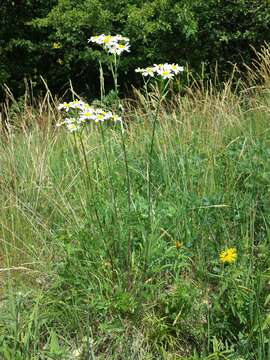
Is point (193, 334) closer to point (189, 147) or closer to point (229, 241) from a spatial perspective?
point (229, 241)

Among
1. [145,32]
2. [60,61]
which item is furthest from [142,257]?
[60,61]

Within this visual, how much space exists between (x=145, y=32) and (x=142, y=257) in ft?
14.8

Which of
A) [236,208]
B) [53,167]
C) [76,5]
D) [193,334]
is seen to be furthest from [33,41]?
[193,334]

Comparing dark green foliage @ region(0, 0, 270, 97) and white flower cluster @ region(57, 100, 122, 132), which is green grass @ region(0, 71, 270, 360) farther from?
dark green foliage @ region(0, 0, 270, 97)

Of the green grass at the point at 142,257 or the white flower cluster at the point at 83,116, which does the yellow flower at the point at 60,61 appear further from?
the white flower cluster at the point at 83,116

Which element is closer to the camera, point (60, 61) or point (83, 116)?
point (83, 116)

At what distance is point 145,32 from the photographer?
21.2 feet

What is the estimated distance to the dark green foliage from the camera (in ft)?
21.2

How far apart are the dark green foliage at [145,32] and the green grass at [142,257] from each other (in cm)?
339

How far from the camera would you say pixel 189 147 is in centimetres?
347

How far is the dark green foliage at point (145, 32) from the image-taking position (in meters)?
6.46

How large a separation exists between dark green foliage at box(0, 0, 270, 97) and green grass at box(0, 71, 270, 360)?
11.1 feet

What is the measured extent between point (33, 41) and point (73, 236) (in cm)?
636

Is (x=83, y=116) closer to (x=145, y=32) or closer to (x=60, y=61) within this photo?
(x=145, y=32)
